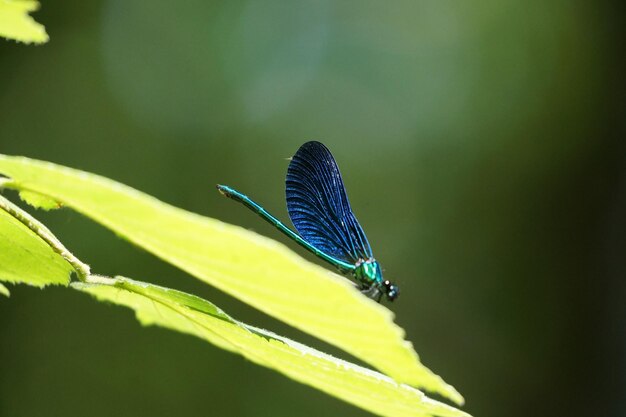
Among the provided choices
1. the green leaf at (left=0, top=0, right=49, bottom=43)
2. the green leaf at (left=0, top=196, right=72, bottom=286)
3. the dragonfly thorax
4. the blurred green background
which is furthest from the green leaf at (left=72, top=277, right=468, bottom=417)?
the blurred green background

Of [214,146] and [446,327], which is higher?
[214,146]

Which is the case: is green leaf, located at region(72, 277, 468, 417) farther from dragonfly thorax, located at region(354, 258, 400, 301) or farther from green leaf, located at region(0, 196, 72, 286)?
dragonfly thorax, located at region(354, 258, 400, 301)

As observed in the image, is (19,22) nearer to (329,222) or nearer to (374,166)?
(329,222)

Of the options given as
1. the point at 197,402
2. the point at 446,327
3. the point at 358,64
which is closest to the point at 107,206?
the point at 197,402

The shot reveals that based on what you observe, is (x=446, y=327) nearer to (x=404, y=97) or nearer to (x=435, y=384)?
(x=404, y=97)

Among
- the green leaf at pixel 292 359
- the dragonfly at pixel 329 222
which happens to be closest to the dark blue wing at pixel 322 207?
the dragonfly at pixel 329 222

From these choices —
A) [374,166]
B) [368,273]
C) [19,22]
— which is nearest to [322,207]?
[368,273]
